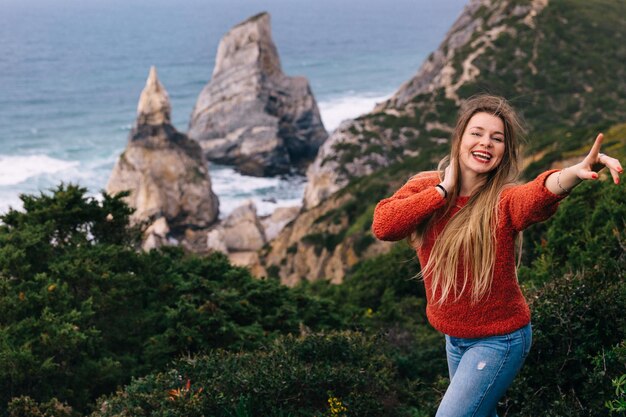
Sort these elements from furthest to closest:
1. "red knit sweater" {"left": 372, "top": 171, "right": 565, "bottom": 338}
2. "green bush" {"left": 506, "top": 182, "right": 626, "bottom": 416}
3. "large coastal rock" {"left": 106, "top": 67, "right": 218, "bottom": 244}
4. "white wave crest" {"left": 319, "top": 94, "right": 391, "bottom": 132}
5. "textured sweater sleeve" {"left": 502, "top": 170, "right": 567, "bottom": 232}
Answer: "white wave crest" {"left": 319, "top": 94, "right": 391, "bottom": 132}, "large coastal rock" {"left": 106, "top": 67, "right": 218, "bottom": 244}, "green bush" {"left": 506, "top": 182, "right": 626, "bottom": 416}, "red knit sweater" {"left": 372, "top": 171, "right": 565, "bottom": 338}, "textured sweater sleeve" {"left": 502, "top": 170, "right": 567, "bottom": 232}

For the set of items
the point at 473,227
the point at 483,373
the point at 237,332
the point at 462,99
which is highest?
the point at 473,227

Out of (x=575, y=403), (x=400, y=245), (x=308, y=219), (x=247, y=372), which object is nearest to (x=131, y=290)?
(x=247, y=372)

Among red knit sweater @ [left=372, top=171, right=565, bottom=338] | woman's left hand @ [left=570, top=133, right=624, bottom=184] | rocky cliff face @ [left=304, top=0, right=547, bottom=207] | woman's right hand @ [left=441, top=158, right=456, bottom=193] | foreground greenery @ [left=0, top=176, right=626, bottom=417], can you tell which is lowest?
rocky cliff face @ [left=304, top=0, right=547, bottom=207]

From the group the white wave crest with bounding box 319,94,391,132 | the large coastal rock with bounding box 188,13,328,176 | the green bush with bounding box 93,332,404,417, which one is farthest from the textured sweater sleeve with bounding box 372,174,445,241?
the white wave crest with bounding box 319,94,391,132

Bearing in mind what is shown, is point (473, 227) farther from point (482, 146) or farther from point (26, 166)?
point (26, 166)

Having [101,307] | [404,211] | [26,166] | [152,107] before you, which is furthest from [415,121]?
[404,211]

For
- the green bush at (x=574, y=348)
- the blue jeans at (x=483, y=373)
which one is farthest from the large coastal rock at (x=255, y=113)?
the blue jeans at (x=483, y=373)

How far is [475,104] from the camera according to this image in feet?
13.4

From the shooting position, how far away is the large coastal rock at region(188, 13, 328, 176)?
61062 millimetres

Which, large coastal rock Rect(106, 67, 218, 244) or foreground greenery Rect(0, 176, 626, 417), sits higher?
foreground greenery Rect(0, 176, 626, 417)

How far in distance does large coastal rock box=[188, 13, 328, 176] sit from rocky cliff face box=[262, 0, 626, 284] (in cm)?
937

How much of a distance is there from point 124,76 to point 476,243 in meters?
104

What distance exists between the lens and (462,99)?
48.4 meters

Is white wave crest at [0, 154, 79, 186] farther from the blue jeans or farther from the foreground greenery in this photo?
the blue jeans
